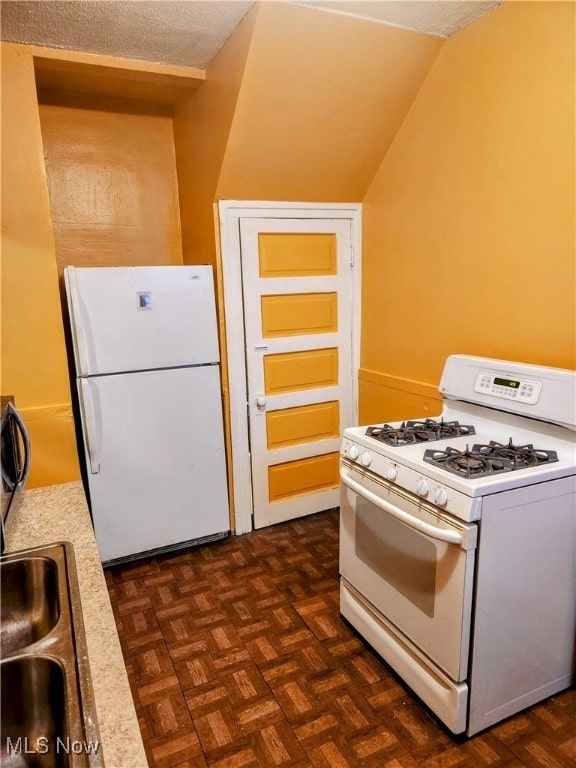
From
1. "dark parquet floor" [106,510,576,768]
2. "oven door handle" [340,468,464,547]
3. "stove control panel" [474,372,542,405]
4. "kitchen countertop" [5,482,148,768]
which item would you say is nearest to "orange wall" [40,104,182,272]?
"kitchen countertop" [5,482,148,768]

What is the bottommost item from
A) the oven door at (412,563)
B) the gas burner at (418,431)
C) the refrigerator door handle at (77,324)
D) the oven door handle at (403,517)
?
the oven door at (412,563)

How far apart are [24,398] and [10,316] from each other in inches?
14.7

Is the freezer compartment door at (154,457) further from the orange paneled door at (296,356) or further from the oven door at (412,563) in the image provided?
the oven door at (412,563)

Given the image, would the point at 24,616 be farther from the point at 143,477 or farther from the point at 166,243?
the point at 166,243

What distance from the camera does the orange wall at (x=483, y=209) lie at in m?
1.79

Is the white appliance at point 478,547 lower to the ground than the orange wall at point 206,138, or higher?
lower

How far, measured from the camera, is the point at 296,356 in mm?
2969

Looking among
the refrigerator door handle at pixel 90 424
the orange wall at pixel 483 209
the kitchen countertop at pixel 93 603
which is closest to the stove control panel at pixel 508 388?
the orange wall at pixel 483 209

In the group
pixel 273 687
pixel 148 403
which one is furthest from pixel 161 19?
pixel 273 687

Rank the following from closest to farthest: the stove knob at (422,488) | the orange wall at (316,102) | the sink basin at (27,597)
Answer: the sink basin at (27,597)
the stove knob at (422,488)
the orange wall at (316,102)

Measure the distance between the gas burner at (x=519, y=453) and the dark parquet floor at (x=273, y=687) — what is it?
0.88m

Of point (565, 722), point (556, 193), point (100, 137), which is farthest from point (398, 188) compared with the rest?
point (565, 722)

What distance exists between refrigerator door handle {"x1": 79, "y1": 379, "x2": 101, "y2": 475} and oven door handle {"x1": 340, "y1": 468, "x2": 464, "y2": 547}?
4.15 ft

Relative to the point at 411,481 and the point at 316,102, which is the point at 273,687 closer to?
the point at 411,481
